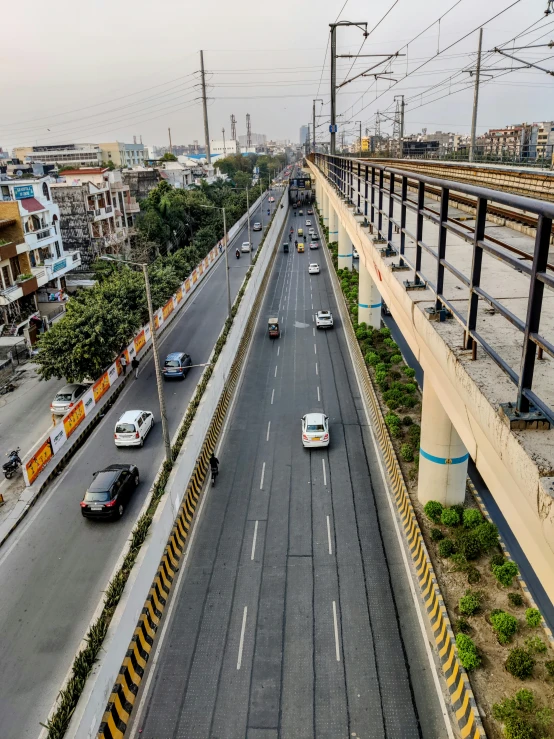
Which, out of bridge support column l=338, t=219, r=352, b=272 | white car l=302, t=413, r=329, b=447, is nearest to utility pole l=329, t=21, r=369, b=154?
bridge support column l=338, t=219, r=352, b=272

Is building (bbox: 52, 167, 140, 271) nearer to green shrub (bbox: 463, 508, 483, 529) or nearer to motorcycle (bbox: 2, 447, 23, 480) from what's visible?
motorcycle (bbox: 2, 447, 23, 480)

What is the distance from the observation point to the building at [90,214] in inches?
2175

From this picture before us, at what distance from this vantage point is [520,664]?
37.6 ft

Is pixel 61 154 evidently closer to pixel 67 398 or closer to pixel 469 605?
pixel 67 398

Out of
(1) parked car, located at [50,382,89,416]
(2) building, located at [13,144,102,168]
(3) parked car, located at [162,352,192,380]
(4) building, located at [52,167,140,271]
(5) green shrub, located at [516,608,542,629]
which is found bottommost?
(1) parked car, located at [50,382,89,416]

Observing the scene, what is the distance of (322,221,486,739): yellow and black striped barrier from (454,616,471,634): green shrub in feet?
0.53

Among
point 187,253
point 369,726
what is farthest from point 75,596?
point 187,253

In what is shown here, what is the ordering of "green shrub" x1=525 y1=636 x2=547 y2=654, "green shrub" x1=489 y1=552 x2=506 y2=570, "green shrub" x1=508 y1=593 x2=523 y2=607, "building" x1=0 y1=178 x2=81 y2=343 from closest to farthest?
1. "green shrub" x1=525 y1=636 x2=547 y2=654
2. "green shrub" x1=508 y1=593 x2=523 y2=607
3. "green shrub" x1=489 y1=552 x2=506 y2=570
4. "building" x1=0 y1=178 x2=81 y2=343

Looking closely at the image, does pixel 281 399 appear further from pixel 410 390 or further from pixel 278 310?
pixel 278 310

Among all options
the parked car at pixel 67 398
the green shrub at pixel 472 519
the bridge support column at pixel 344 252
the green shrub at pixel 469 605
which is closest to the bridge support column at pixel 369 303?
the bridge support column at pixel 344 252

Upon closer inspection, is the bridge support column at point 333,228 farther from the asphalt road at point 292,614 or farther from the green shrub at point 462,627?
the green shrub at point 462,627

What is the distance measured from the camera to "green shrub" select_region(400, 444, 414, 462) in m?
19.9

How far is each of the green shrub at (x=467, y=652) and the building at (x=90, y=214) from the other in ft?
170

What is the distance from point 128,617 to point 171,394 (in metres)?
16.2
